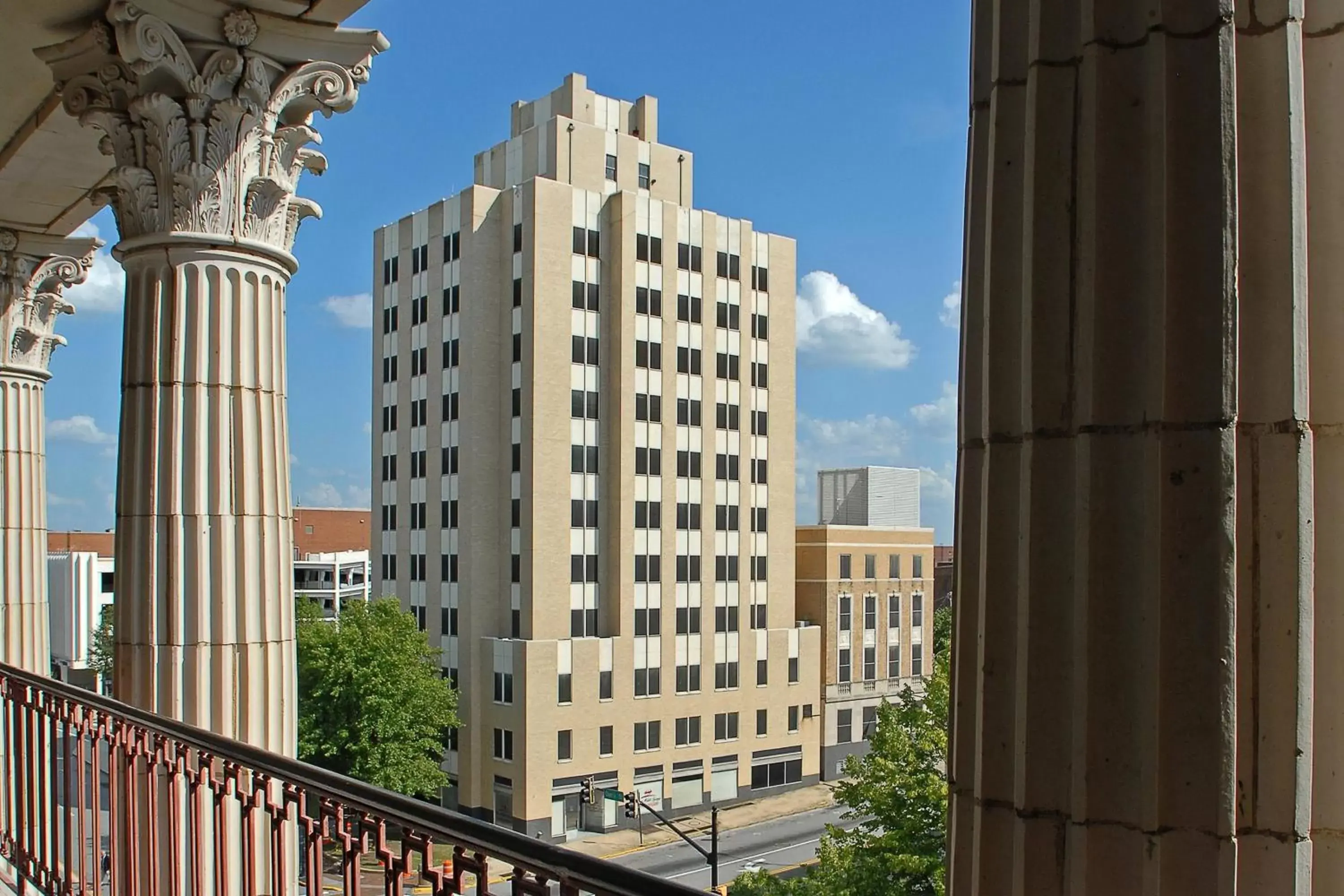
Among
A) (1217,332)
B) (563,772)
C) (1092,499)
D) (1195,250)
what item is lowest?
(563,772)

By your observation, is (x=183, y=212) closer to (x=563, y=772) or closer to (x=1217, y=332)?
(x=1217, y=332)

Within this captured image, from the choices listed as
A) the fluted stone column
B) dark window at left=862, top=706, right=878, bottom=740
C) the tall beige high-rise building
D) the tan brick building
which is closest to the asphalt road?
the tall beige high-rise building

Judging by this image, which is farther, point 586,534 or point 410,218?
point 410,218

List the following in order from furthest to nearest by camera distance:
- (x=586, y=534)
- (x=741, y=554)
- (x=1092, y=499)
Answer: (x=741, y=554) < (x=586, y=534) < (x=1092, y=499)

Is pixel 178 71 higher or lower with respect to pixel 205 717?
higher

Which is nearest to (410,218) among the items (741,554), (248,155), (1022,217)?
(741,554)

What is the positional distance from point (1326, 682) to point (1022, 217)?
1097 millimetres

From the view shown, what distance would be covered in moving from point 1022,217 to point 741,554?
48453 mm

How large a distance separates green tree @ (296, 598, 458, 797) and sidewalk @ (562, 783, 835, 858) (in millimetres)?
7152

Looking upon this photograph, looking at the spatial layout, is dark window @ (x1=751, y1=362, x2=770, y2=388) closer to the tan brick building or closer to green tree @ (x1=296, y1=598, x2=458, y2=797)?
the tan brick building

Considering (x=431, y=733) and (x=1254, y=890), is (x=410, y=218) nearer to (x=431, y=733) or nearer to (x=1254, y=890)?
(x=431, y=733)

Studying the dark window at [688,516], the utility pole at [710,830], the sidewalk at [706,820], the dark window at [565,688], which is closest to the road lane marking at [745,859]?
the utility pole at [710,830]

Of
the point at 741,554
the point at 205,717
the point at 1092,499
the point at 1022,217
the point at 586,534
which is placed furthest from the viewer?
the point at 741,554

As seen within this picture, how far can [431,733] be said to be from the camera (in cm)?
4316
